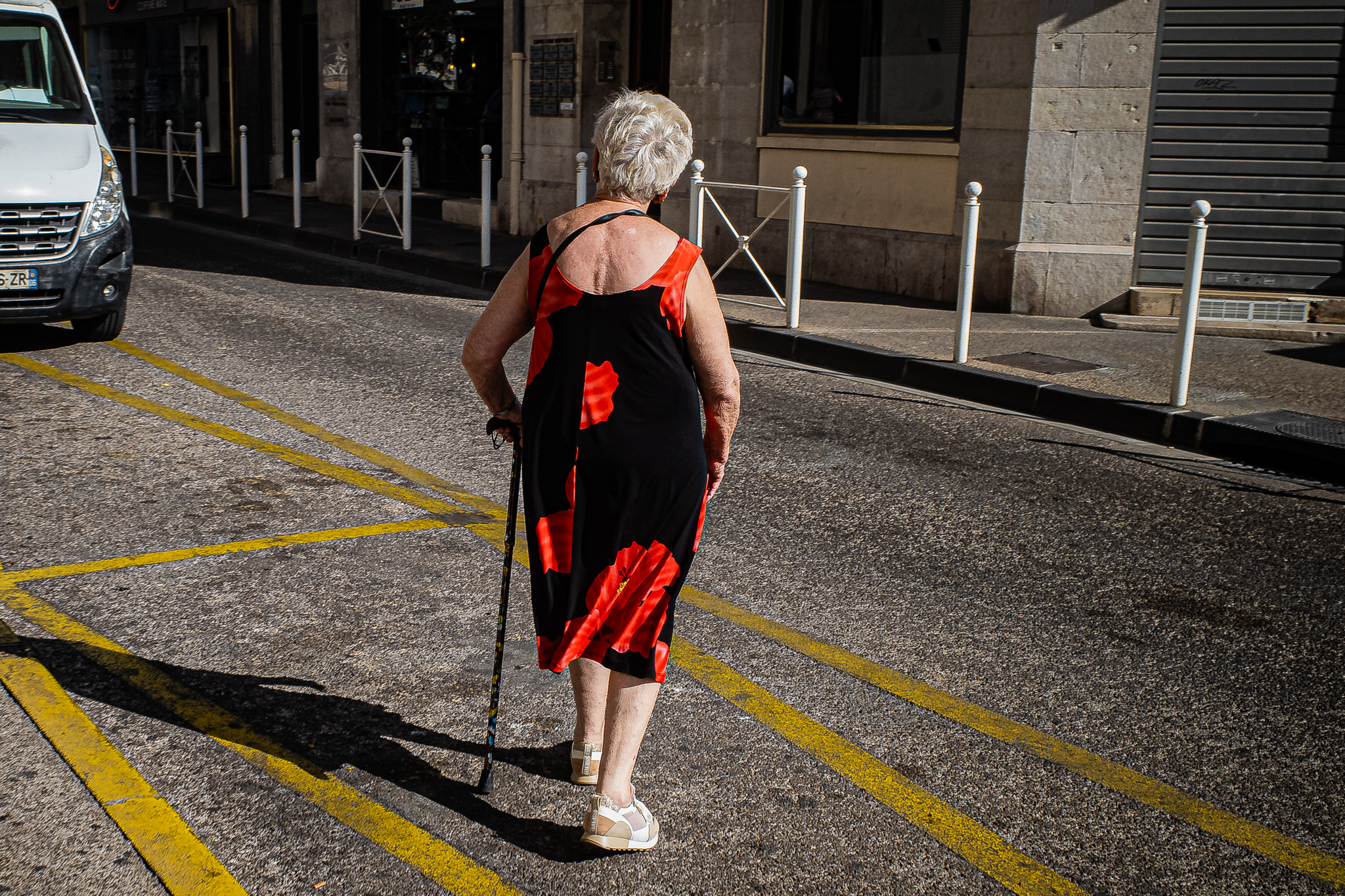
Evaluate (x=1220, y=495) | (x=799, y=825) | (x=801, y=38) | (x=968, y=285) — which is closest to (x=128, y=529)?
(x=799, y=825)

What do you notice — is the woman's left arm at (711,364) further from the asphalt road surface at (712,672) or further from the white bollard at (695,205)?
the white bollard at (695,205)

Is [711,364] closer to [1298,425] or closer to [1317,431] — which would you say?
[1317,431]

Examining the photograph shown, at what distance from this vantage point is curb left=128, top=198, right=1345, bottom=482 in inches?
265

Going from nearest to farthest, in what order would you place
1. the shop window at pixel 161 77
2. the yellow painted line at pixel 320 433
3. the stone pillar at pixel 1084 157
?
the yellow painted line at pixel 320 433, the stone pillar at pixel 1084 157, the shop window at pixel 161 77

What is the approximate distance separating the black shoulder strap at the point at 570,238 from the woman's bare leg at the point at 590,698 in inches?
34.0

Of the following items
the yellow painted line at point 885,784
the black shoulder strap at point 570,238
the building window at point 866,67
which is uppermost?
the building window at point 866,67

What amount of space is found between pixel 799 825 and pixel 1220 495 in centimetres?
393

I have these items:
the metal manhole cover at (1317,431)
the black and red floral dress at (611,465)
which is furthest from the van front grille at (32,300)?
A: the metal manhole cover at (1317,431)

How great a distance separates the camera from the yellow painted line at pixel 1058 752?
9.85 feet

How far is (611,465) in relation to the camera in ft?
8.90

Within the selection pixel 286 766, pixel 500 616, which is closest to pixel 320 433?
pixel 286 766

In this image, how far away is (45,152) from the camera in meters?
7.88

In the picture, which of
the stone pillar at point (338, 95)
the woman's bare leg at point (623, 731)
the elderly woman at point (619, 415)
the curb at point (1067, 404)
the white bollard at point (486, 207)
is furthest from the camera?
the stone pillar at point (338, 95)

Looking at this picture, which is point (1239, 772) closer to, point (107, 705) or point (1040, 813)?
point (1040, 813)
